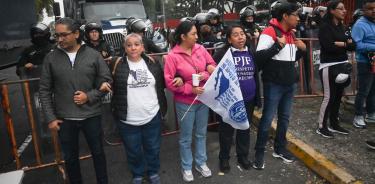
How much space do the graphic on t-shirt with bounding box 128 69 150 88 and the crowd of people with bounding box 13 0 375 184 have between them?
0.01 metres

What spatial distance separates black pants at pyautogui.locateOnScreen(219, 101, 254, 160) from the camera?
4.34 meters

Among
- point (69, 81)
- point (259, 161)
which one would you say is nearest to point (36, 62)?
point (69, 81)

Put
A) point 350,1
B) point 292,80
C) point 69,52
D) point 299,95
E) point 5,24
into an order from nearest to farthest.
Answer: point 69,52
point 292,80
point 299,95
point 5,24
point 350,1

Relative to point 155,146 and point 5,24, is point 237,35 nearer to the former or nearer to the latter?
point 155,146

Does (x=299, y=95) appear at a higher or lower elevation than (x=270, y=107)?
lower

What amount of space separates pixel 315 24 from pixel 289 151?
16.1ft

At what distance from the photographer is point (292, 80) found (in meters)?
4.25

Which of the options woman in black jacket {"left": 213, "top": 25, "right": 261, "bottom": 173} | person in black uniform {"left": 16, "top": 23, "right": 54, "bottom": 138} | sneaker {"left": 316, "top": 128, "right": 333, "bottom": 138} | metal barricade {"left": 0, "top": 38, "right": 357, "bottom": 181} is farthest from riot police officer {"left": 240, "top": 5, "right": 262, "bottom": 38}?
person in black uniform {"left": 16, "top": 23, "right": 54, "bottom": 138}

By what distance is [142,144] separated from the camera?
413cm

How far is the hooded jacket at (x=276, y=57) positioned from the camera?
162 inches

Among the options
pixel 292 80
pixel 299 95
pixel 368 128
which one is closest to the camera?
pixel 292 80

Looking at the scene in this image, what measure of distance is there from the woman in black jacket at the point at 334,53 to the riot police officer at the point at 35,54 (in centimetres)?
423

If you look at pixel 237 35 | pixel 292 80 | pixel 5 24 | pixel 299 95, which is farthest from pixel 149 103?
pixel 5 24

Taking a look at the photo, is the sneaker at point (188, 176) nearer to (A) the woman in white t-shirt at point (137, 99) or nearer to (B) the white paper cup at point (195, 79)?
(A) the woman in white t-shirt at point (137, 99)
